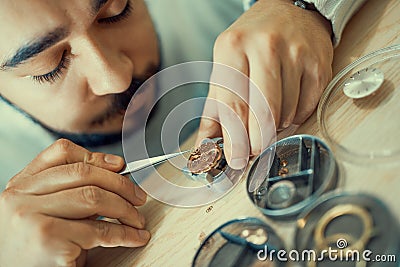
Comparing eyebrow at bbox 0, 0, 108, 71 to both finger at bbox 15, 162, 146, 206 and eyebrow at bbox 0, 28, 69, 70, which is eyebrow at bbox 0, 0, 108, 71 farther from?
finger at bbox 15, 162, 146, 206

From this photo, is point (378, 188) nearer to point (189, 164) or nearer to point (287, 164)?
point (287, 164)

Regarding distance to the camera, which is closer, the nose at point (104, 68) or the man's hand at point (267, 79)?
the man's hand at point (267, 79)

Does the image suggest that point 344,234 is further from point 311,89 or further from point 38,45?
point 38,45

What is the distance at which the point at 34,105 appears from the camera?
819 millimetres

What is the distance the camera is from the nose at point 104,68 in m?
0.69

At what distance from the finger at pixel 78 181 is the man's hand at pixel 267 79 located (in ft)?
0.37

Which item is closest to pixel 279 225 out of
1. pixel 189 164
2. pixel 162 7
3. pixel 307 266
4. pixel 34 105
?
pixel 307 266

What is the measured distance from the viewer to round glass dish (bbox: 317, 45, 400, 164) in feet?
1.60

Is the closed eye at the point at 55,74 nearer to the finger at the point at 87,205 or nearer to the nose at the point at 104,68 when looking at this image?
the nose at the point at 104,68

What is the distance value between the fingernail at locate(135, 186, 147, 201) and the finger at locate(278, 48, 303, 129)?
7.3 inches

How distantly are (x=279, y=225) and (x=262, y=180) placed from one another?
0.22ft

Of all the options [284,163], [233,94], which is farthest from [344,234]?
[233,94]

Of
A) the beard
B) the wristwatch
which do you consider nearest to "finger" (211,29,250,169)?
the wristwatch

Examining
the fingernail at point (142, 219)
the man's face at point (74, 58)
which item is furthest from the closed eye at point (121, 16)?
the fingernail at point (142, 219)
